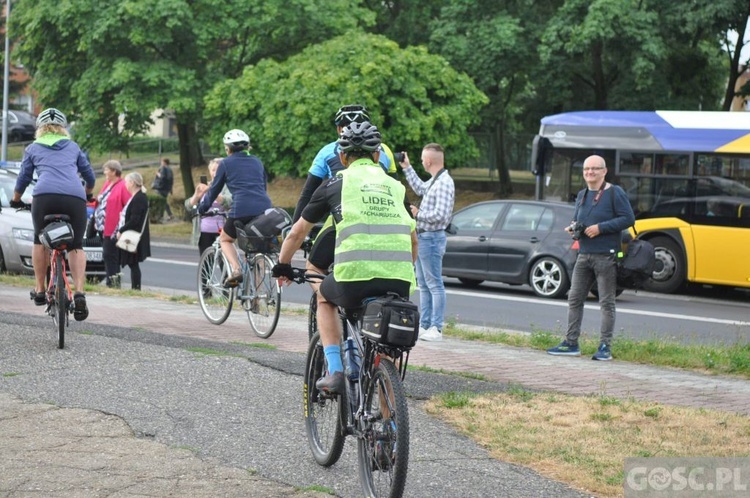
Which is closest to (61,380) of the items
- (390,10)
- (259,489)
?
(259,489)


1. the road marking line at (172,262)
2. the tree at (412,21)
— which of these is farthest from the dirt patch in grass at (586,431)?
the tree at (412,21)

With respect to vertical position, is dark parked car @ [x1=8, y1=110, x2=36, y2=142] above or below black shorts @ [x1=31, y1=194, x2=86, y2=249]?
above

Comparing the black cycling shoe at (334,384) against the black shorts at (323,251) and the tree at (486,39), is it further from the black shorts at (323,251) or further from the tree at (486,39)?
the tree at (486,39)

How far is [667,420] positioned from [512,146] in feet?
111

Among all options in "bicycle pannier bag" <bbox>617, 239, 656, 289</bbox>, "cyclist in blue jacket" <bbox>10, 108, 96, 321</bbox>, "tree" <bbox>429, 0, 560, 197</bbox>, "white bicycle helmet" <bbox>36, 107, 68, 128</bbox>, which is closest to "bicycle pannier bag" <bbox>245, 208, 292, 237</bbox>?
"cyclist in blue jacket" <bbox>10, 108, 96, 321</bbox>

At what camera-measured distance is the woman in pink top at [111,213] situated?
16312 millimetres

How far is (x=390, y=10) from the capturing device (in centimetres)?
3966

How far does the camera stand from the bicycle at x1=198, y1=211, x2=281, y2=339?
11.3m

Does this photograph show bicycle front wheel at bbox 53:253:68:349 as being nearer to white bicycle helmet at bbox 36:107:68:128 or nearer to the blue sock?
white bicycle helmet at bbox 36:107:68:128

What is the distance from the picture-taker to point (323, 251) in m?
7.52

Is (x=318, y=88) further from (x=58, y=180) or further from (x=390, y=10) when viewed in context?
(x=58, y=180)

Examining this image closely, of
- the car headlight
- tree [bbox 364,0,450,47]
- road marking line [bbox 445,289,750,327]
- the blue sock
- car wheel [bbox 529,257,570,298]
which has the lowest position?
road marking line [bbox 445,289,750,327]

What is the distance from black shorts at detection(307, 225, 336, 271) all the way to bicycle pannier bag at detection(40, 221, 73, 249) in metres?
3.19

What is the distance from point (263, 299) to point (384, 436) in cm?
626
